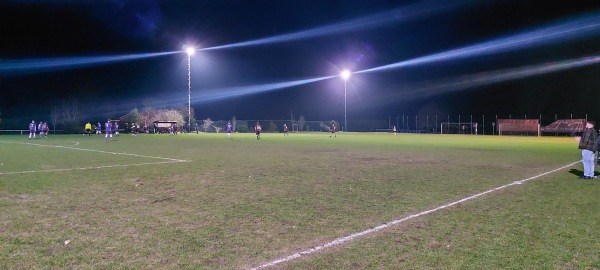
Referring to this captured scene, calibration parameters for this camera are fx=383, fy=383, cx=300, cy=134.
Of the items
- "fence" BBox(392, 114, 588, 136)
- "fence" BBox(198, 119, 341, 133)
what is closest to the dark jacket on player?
"fence" BBox(392, 114, 588, 136)

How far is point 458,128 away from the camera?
66.1 meters

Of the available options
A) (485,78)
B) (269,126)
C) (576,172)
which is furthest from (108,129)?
(485,78)

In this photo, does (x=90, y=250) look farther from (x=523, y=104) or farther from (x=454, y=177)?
(x=523, y=104)

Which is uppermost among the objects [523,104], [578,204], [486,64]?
[486,64]

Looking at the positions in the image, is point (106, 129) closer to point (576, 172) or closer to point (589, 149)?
point (576, 172)

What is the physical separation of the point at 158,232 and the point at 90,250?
997mm

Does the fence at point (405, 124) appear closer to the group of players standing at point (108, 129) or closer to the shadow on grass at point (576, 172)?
the group of players standing at point (108, 129)

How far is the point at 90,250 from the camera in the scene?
4828 mm

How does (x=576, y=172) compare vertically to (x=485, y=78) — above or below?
below

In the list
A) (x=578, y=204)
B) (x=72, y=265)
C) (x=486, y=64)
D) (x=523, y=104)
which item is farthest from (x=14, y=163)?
(x=523, y=104)

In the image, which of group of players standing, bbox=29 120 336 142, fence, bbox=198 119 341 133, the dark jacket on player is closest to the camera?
the dark jacket on player

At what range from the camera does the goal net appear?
209ft

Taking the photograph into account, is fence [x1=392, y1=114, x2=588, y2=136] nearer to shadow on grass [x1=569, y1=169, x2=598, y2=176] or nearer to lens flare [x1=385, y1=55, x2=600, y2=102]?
lens flare [x1=385, y1=55, x2=600, y2=102]

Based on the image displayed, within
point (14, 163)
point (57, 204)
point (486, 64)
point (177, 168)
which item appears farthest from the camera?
point (486, 64)
